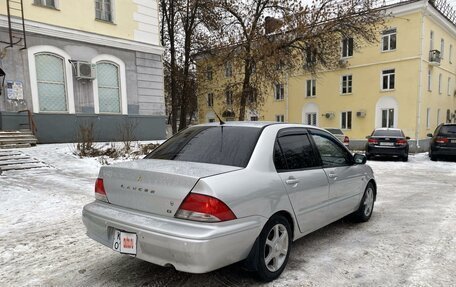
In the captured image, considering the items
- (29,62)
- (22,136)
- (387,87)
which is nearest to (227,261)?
(22,136)

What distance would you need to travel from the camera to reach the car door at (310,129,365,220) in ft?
13.3

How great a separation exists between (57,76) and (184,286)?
13.2 m

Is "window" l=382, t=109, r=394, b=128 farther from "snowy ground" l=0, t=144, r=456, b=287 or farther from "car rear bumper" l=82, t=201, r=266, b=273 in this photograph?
"car rear bumper" l=82, t=201, r=266, b=273

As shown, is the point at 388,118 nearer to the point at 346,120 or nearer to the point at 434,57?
the point at 346,120

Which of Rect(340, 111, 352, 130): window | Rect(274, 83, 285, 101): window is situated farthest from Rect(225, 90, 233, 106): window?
Rect(340, 111, 352, 130): window

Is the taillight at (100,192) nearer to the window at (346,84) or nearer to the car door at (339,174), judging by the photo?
the car door at (339,174)

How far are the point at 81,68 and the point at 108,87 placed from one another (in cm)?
166

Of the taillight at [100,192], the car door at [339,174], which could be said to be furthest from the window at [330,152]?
the taillight at [100,192]

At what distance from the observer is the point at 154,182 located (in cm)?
283

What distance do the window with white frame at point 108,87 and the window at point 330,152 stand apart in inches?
505

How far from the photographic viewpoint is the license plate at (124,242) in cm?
277

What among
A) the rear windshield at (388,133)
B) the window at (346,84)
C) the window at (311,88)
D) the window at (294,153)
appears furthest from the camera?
the window at (311,88)

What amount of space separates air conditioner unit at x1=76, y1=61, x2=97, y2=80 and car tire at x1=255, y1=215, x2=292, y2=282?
43.1ft

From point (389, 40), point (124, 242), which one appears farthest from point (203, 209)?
point (389, 40)
